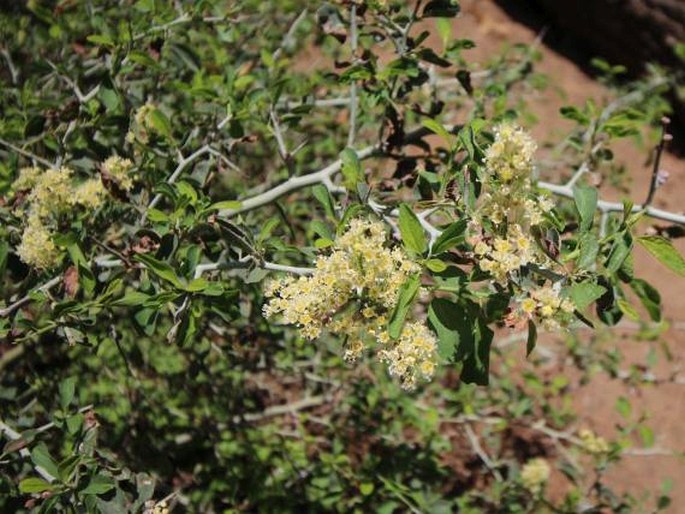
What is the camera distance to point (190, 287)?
140cm

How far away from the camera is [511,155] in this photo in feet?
3.89

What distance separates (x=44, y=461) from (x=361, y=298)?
84 cm

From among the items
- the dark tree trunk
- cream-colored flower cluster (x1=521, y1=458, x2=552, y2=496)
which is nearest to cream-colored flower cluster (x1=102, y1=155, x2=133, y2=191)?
cream-colored flower cluster (x1=521, y1=458, x2=552, y2=496)

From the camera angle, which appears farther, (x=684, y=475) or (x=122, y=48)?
(x=684, y=475)

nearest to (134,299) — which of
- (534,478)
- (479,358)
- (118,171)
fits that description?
(118,171)

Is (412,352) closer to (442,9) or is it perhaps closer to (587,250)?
(587,250)

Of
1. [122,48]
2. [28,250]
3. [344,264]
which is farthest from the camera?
[122,48]

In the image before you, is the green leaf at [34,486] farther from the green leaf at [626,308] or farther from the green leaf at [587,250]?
the green leaf at [626,308]

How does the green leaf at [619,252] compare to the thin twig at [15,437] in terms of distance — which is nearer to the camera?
the green leaf at [619,252]

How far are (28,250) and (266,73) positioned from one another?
4.03 feet

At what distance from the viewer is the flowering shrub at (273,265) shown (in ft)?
4.10

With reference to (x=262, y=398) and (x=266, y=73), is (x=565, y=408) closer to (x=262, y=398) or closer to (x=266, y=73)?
(x=262, y=398)

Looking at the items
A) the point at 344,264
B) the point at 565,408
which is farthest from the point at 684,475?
the point at 344,264

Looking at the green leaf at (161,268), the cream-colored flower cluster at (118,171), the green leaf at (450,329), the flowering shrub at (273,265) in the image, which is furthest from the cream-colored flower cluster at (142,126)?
the green leaf at (450,329)
